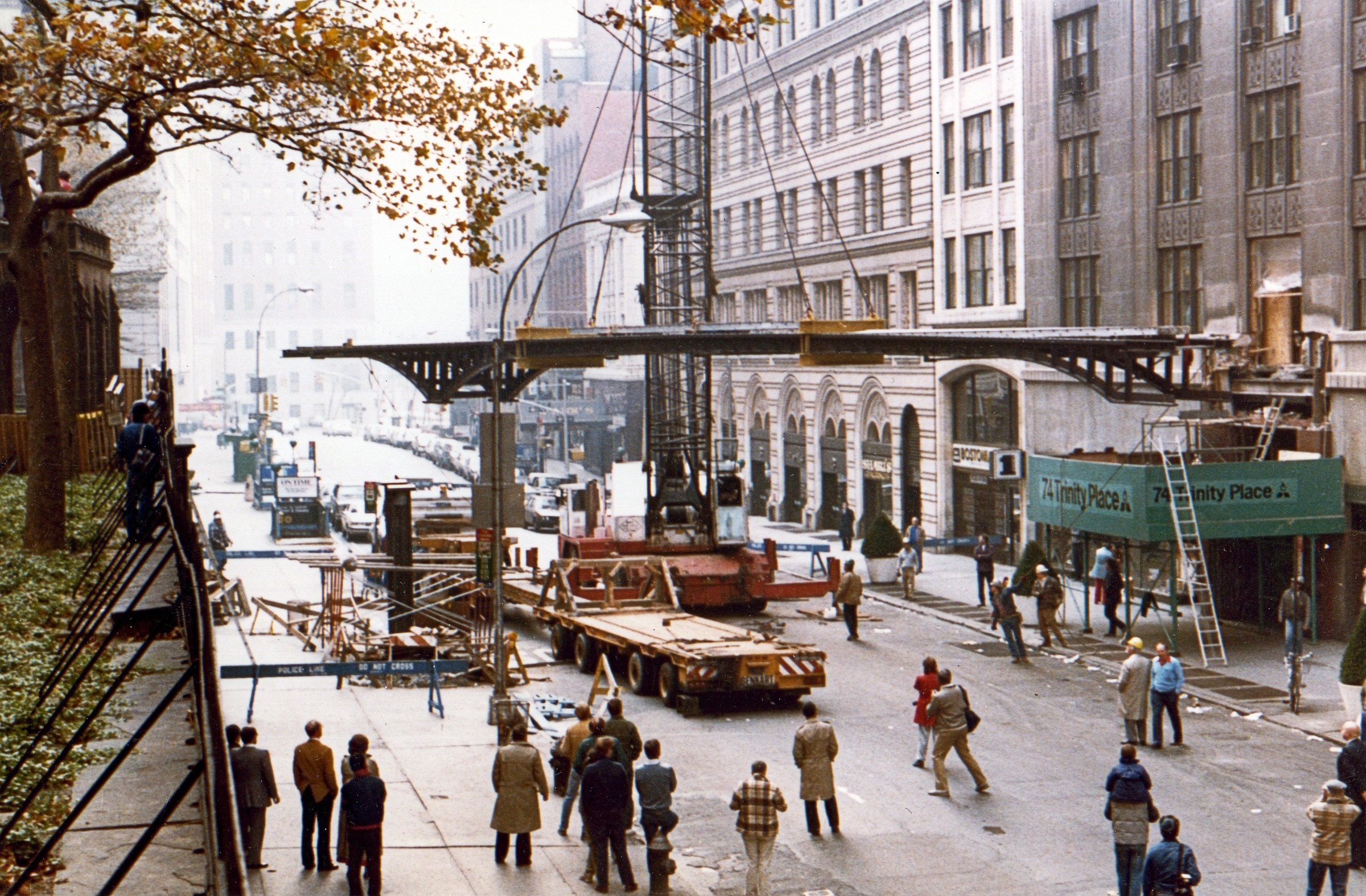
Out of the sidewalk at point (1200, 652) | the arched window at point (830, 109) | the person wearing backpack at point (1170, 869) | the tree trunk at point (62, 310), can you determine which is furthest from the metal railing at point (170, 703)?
the arched window at point (830, 109)

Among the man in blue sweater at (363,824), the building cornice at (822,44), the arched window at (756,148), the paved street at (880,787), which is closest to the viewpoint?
the man in blue sweater at (363,824)

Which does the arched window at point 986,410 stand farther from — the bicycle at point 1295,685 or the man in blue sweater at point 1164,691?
the man in blue sweater at point 1164,691

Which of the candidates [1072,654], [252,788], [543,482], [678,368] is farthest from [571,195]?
[543,482]

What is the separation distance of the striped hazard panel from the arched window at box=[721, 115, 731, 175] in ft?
155

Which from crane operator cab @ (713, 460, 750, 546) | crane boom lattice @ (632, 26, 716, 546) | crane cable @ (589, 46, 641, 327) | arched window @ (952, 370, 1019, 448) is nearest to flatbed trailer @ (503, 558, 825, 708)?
crane operator cab @ (713, 460, 750, 546)

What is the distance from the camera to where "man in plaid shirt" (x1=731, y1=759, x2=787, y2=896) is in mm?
14477

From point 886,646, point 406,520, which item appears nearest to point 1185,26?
point 886,646

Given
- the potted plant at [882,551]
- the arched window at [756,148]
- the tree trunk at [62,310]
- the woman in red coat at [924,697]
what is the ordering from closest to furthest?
the woman in red coat at [924,697] → the tree trunk at [62,310] → the potted plant at [882,551] → the arched window at [756,148]

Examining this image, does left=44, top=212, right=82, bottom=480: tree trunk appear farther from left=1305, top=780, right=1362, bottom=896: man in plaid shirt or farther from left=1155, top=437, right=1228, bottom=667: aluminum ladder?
left=1155, top=437, right=1228, bottom=667: aluminum ladder

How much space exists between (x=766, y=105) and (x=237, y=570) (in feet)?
98.5

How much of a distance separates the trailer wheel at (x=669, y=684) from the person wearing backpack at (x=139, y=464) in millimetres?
11451

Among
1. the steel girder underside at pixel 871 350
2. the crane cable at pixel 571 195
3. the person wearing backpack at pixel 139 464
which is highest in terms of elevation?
the crane cable at pixel 571 195

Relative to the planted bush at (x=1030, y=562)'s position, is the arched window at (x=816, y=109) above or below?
above

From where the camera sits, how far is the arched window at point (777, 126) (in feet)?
203
